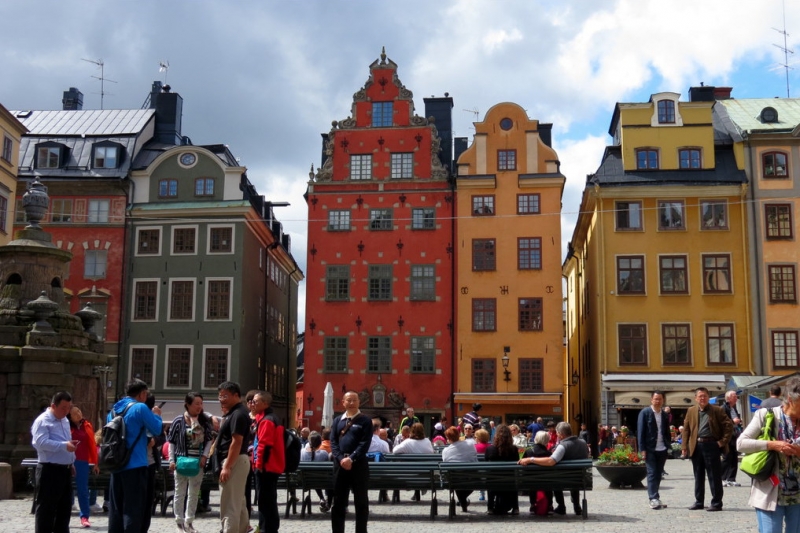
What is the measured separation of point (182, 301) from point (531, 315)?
14.9 metres

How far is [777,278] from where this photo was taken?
38.8 meters

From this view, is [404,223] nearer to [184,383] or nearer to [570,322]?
[184,383]

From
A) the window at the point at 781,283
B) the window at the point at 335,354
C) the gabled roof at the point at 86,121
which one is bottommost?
the window at the point at 335,354

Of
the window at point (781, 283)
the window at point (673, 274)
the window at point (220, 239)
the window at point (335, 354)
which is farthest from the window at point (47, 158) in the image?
the window at point (781, 283)

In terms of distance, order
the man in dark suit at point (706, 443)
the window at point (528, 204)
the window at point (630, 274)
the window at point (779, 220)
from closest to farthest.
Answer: the man in dark suit at point (706, 443), the window at point (779, 220), the window at point (630, 274), the window at point (528, 204)

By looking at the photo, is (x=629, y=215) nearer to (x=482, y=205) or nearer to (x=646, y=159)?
(x=646, y=159)

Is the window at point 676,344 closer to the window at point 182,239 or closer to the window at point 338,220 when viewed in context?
the window at point 338,220

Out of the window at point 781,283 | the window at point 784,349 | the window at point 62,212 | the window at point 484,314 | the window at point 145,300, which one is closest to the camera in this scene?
the window at point 784,349

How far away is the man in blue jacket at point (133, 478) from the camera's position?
385 inches

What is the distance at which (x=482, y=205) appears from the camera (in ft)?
133

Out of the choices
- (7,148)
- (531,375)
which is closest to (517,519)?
(531,375)

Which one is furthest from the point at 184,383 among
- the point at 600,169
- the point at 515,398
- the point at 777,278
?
the point at 777,278

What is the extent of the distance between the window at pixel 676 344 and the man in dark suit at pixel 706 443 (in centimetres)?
2426

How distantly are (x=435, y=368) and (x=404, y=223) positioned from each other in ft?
20.6
